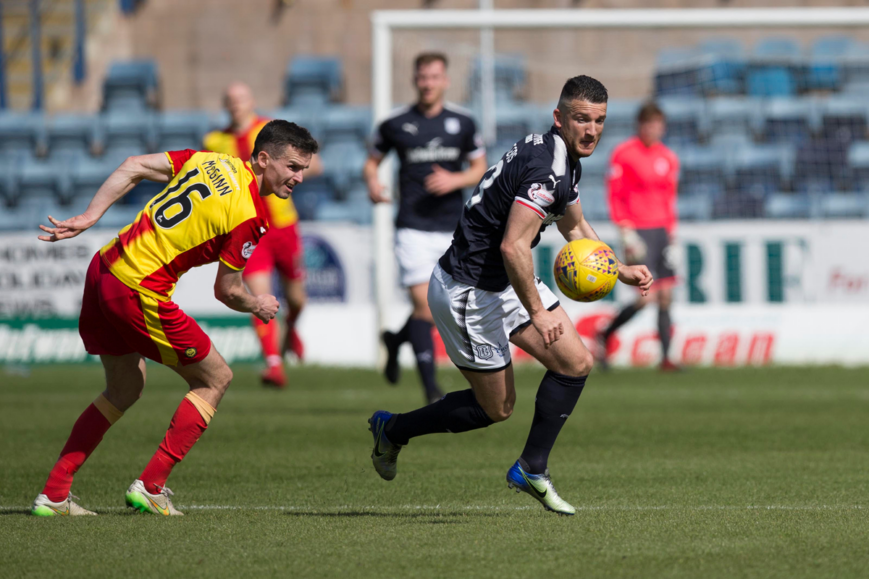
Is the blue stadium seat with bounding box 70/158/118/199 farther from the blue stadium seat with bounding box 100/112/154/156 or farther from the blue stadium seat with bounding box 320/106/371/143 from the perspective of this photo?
the blue stadium seat with bounding box 320/106/371/143

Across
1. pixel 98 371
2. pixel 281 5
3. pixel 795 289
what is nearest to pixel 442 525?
pixel 98 371

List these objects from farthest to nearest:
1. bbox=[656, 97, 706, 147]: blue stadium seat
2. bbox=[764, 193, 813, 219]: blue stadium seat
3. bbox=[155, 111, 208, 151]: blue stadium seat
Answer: bbox=[155, 111, 208, 151]: blue stadium seat
bbox=[656, 97, 706, 147]: blue stadium seat
bbox=[764, 193, 813, 219]: blue stadium seat

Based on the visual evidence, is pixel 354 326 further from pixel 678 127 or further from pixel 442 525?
pixel 442 525

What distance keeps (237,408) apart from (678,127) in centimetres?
840

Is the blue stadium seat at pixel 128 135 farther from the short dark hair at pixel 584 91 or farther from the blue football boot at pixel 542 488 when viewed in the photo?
the blue football boot at pixel 542 488

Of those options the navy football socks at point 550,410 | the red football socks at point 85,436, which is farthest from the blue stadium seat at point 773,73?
the red football socks at point 85,436

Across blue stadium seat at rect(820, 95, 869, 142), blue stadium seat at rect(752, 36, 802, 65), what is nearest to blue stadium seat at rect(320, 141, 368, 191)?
blue stadium seat at rect(752, 36, 802, 65)

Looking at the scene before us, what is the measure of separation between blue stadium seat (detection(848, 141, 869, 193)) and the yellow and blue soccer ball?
10.1m

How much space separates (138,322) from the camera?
449 cm

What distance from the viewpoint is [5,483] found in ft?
17.9

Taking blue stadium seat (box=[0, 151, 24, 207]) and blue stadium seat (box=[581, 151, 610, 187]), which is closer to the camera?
blue stadium seat (box=[581, 151, 610, 187])

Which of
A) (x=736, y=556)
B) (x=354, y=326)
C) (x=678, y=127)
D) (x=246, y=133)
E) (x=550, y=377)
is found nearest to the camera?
(x=736, y=556)

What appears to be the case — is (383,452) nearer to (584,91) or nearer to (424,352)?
(584,91)

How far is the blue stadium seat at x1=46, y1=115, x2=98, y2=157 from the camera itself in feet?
59.0
